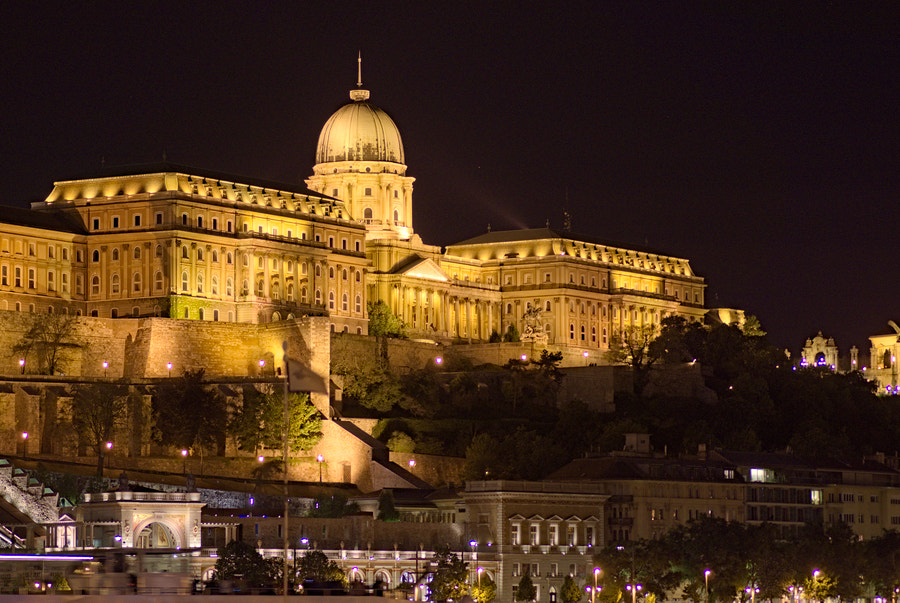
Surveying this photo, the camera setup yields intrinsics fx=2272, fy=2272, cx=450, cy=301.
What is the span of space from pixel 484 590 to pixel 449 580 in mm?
3697

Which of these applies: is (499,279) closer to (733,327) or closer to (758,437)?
(733,327)

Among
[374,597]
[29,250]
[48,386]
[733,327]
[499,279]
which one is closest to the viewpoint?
[374,597]

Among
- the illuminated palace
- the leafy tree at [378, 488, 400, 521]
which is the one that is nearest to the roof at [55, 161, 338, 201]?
the illuminated palace

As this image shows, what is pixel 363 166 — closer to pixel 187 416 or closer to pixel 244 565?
pixel 187 416

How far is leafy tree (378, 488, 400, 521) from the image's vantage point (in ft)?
396

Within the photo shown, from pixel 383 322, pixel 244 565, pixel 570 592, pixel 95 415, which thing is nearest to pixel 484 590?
pixel 570 592

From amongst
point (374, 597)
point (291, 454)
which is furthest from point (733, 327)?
point (374, 597)

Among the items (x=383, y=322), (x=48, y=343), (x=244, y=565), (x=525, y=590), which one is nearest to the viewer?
(x=244, y=565)

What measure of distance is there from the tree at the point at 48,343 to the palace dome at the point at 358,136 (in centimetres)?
4551

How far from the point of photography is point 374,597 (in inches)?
2138

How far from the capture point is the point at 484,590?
4513 inches

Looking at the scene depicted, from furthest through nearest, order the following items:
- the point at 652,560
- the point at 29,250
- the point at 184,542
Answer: the point at 29,250, the point at 652,560, the point at 184,542

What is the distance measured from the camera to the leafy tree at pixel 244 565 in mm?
102375

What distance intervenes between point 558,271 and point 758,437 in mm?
39047
